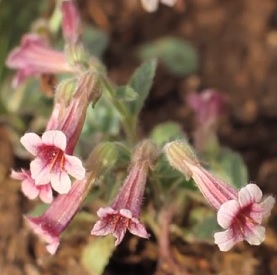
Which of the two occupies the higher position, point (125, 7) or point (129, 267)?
point (125, 7)

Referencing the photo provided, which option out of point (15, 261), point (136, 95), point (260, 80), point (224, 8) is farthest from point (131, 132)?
point (224, 8)

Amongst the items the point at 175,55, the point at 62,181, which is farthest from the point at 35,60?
the point at 175,55

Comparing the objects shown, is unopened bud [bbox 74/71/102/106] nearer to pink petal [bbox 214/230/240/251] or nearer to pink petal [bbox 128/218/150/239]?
pink petal [bbox 128/218/150/239]

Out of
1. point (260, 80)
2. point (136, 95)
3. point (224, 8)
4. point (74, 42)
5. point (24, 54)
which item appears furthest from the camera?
point (224, 8)

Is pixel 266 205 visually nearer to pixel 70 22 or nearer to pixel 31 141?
pixel 31 141

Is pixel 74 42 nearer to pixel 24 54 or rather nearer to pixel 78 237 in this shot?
pixel 24 54

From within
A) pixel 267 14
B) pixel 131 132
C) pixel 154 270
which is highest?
pixel 131 132
